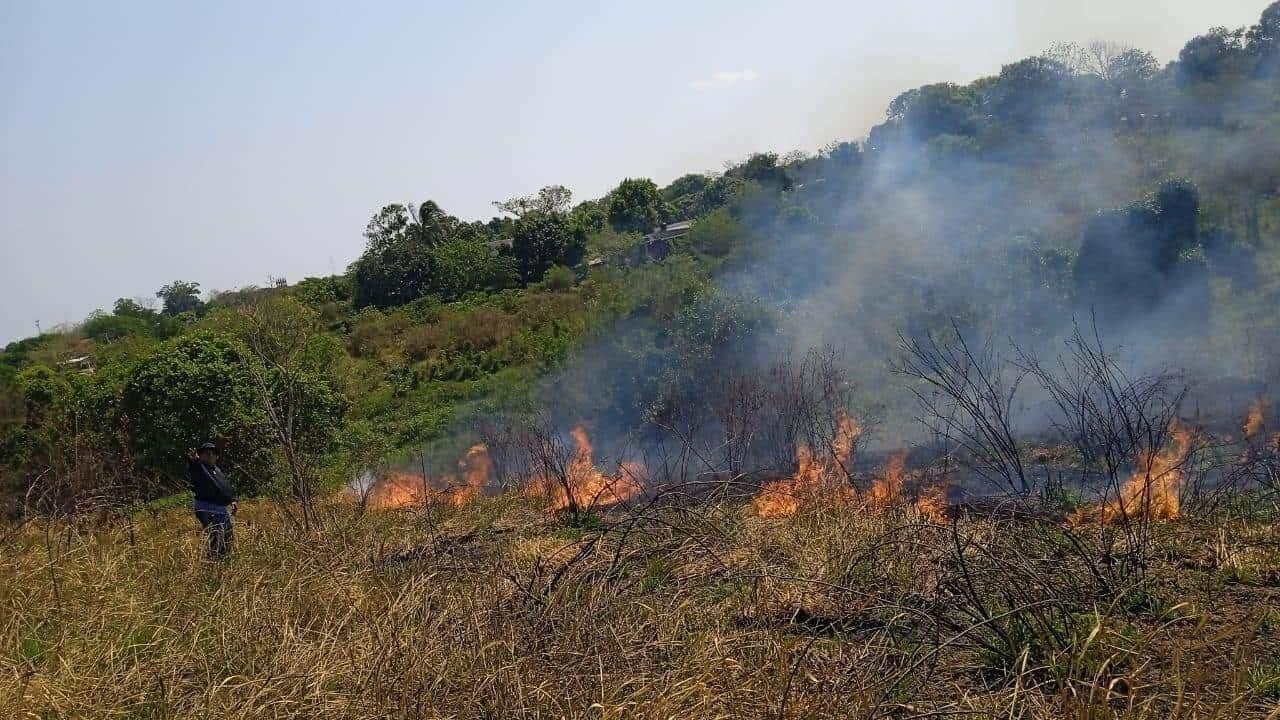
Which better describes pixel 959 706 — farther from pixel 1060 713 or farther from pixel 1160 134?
pixel 1160 134

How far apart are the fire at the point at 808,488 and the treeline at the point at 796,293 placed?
17.2ft

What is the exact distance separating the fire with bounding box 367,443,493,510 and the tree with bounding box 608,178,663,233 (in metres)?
27.2

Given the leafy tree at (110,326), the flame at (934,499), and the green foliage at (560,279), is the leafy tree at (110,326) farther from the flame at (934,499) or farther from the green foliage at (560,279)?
the flame at (934,499)

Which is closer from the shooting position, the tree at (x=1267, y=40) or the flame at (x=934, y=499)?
the flame at (x=934, y=499)

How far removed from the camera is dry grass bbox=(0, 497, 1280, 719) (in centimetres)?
416

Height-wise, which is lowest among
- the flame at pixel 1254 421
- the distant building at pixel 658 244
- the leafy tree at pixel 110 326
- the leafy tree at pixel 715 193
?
the flame at pixel 1254 421

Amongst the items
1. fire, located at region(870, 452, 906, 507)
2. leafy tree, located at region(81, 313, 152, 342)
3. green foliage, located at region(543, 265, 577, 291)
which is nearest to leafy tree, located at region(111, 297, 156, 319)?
leafy tree, located at region(81, 313, 152, 342)

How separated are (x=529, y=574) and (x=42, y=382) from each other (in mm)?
23367

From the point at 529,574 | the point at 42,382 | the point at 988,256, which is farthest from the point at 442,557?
the point at 42,382

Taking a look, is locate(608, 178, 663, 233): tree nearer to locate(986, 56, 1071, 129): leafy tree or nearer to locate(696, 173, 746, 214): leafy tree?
locate(696, 173, 746, 214): leafy tree

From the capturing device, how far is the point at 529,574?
7.07 metres

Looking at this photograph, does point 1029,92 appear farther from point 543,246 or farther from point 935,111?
point 543,246

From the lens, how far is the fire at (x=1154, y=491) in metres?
6.91

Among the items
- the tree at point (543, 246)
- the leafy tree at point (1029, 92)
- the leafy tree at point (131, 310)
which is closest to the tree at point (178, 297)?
the leafy tree at point (131, 310)
